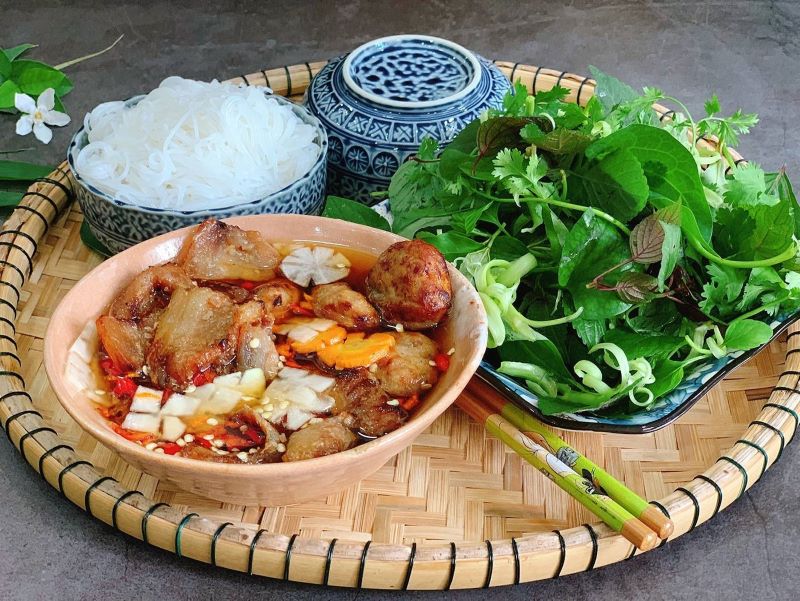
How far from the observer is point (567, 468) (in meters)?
1.83

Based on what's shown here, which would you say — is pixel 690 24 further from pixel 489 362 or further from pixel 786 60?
pixel 489 362

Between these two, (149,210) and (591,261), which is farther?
(149,210)

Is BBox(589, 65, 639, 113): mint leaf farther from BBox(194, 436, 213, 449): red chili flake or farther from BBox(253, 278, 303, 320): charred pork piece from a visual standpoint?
BBox(194, 436, 213, 449): red chili flake

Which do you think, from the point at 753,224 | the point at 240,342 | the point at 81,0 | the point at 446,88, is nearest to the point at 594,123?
the point at 753,224

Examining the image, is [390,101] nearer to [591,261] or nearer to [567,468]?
[591,261]

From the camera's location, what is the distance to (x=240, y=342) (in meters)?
1.92

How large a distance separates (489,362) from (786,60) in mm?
2849

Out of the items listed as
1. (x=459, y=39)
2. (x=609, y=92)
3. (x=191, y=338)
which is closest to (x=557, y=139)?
(x=609, y=92)

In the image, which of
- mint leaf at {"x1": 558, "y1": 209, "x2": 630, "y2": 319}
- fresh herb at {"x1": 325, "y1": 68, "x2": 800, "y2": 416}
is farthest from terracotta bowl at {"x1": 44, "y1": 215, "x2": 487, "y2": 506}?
mint leaf at {"x1": 558, "y1": 209, "x2": 630, "y2": 319}

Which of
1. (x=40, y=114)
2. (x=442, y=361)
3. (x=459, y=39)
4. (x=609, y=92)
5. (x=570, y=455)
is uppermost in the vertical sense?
(x=609, y=92)

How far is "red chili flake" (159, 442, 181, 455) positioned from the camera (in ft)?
5.67

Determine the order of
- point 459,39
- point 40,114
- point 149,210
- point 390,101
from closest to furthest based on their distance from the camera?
point 149,210
point 390,101
point 40,114
point 459,39

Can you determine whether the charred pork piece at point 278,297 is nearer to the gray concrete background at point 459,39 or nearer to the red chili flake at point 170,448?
the red chili flake at point 170,448

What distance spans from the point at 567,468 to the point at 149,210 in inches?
48.5
